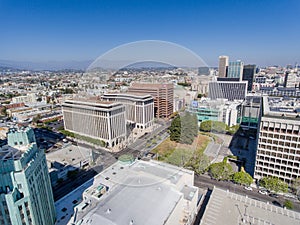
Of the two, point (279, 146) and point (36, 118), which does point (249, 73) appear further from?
point (36, 118)

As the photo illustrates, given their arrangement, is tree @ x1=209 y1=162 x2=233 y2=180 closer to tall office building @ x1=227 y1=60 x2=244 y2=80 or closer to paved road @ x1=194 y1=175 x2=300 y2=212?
paved road @ x1=194 y1=175 x2=300 y2=212

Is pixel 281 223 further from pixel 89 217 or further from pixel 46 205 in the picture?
pixel 46 205

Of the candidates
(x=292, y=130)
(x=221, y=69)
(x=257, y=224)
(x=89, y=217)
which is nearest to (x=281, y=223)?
(x=257, y=224)

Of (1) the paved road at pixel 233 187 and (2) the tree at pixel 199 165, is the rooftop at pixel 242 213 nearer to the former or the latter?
(1) the paved road at pixel 233 187

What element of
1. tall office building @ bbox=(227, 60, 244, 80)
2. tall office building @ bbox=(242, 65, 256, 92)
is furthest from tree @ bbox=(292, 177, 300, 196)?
tall office building @ bbox=(242, 65, 256, 92)

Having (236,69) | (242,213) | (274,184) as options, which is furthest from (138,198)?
(236,69)

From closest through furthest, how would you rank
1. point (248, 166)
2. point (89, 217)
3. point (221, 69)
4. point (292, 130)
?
1. point (89, 217)
2. point (292, 130)
3. point (248, 166)
4. point (221, 69)
